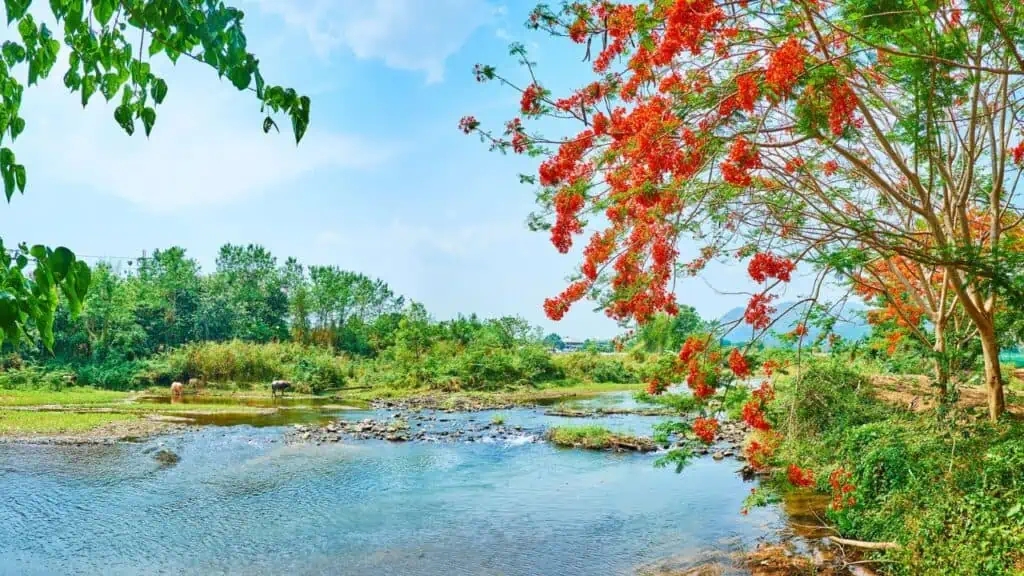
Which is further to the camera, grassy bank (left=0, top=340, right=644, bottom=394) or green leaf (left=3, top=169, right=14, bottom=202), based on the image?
grassy bank (left=0, top=340, right=644, bottom=394)

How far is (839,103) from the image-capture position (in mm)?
5090

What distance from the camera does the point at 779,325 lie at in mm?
6270

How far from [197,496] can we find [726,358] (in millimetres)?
7940

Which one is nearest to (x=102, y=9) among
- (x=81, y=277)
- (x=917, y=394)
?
(x=81, y=277)

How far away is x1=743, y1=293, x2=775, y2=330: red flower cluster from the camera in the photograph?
5666mm

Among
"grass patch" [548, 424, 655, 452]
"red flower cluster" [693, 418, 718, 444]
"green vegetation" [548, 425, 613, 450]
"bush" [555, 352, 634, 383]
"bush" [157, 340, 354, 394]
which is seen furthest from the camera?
"bush" [555, 352, 634, 383]

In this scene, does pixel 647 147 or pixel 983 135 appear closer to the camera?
pixel 647 147

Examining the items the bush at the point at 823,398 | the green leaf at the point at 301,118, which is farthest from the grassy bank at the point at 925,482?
the green leaf at the point at 301,118

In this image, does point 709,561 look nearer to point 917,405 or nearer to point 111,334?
point 917,405

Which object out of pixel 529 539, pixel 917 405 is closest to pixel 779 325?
pixel 917 405

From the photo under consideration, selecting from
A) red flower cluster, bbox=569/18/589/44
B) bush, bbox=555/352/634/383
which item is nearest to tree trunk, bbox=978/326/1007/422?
red flower cluster, bbox=569/18/589/44

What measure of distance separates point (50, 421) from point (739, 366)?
1589 centimetres

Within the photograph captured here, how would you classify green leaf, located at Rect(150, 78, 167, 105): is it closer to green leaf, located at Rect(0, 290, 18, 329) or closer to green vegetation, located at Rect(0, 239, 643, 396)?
green leaf, located at Rect(0, 290, 18, 329)

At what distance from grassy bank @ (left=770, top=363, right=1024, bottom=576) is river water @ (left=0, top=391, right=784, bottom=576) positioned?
1.26 m
